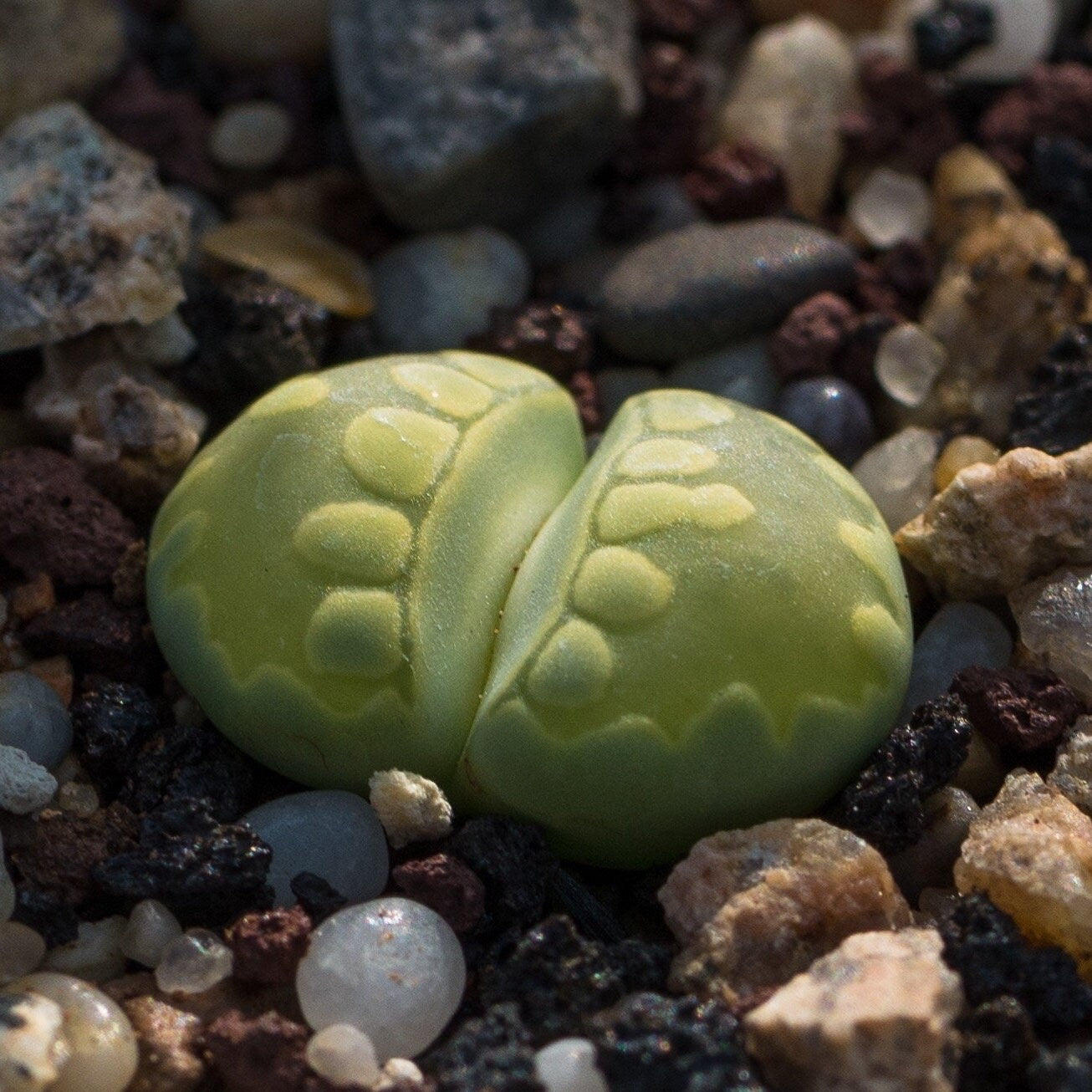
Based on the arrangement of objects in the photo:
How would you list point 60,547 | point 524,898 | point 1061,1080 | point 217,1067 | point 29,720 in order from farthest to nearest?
point 60,547
point 29,720
point 524,898
point 217,1067
point 1061,1080

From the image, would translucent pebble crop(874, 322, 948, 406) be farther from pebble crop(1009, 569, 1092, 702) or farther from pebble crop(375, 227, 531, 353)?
pebble crop(375, 227, 531, 353)

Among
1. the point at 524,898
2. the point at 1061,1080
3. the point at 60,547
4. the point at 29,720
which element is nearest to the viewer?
the point at 1061,1080

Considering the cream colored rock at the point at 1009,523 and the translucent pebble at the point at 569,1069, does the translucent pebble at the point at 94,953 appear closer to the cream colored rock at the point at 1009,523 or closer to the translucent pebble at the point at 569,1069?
the translucent pebble at the point at 569,1069

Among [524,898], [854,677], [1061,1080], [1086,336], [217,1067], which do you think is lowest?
[217,1067]

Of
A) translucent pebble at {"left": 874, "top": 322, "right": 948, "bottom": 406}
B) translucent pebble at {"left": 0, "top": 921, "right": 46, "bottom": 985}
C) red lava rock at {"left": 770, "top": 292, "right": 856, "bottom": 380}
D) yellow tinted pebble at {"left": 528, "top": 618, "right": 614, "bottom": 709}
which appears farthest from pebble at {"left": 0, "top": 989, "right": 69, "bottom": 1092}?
translucent pebble at {"left": 874, "top": 322, "right": 948, "bottom": 406}

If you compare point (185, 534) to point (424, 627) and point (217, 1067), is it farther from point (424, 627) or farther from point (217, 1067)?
point (217, 1067)

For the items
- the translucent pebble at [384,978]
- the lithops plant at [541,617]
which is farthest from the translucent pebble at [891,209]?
the translucent pebble at [384,978]

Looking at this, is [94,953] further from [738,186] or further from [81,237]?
[738,186]

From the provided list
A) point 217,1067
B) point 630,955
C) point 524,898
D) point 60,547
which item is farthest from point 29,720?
point 630,955
